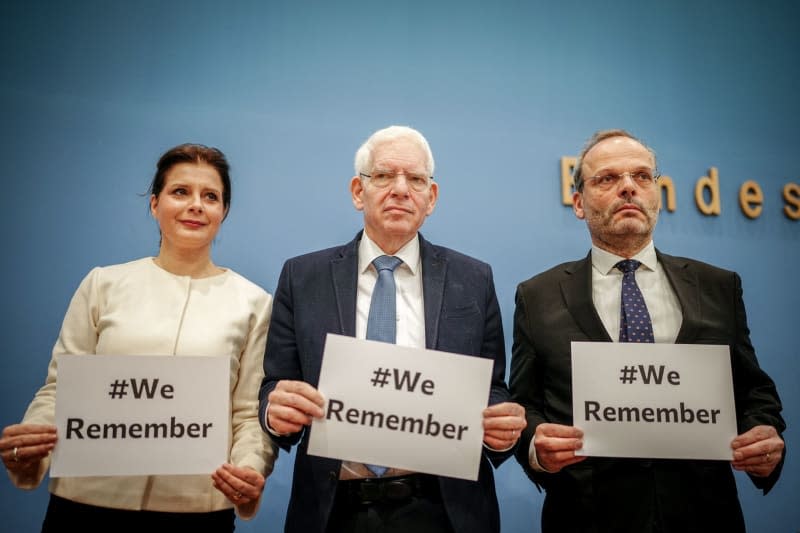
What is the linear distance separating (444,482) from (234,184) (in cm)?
163

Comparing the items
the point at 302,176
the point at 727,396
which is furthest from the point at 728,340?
the point at 302,176

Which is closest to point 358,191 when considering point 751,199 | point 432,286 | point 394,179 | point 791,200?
point 394,179

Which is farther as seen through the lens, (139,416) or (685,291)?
(685,291)

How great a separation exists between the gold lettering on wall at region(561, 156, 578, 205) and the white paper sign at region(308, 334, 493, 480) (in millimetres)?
1640

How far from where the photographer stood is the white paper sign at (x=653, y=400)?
4.41ft

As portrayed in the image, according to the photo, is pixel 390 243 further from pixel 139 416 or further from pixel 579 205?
pixel 139 416

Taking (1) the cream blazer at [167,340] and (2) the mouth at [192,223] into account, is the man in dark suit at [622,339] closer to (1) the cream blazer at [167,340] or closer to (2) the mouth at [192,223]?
(1) the cream blazer at [167,340]

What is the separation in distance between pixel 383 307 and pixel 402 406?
0.32 metres

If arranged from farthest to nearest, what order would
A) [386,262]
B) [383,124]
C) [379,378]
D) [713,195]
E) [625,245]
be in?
[713,195]
[383,124]
[625,245]
[386,262]
[379,378]

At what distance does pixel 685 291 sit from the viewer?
63.2 inches

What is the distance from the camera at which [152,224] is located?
7.75 feet

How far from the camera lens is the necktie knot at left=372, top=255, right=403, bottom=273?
158 centimetres

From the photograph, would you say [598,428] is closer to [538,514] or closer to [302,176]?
[538,514]

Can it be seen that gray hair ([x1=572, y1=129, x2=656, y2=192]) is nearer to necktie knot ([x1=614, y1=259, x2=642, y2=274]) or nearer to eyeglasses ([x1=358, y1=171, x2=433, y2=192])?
necktie knot ([x1=614, y1=259, x2=642, y2=274])
